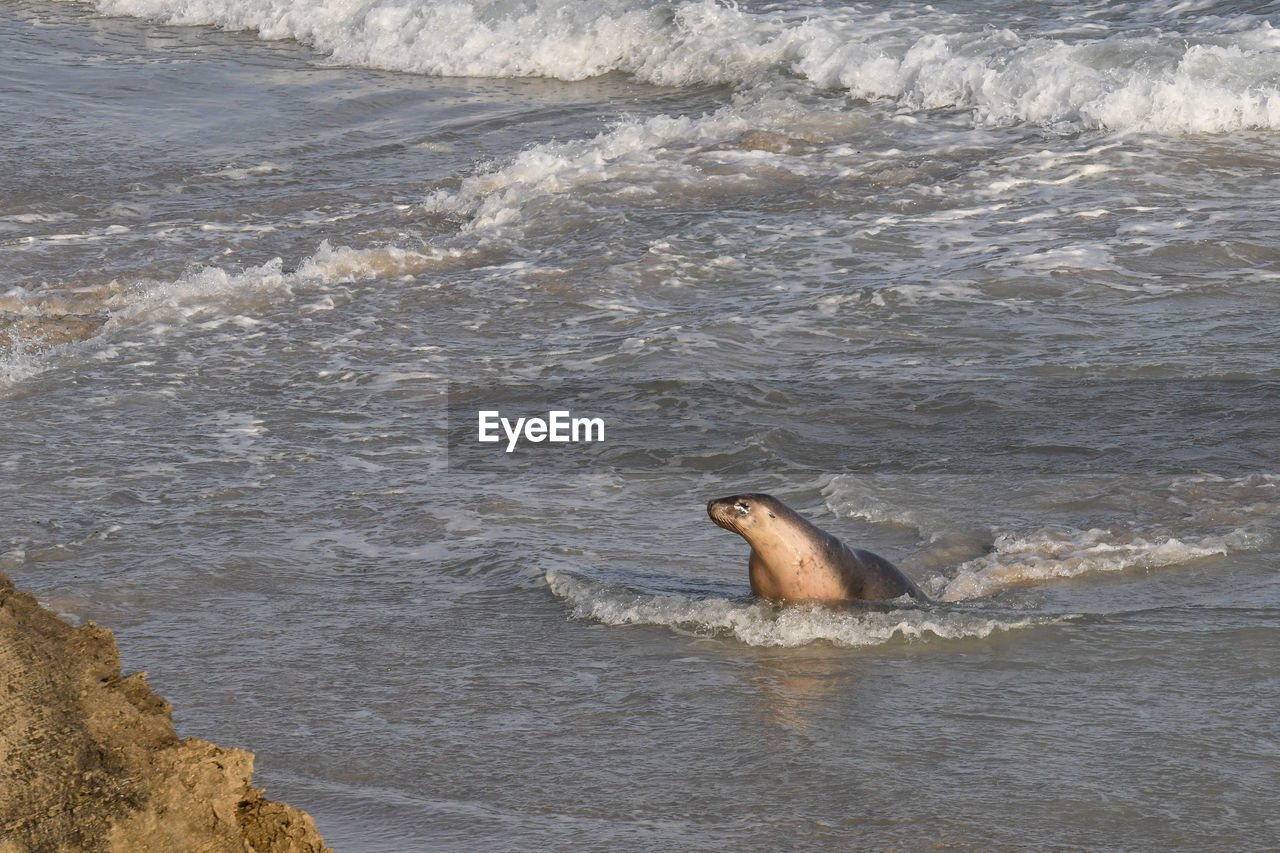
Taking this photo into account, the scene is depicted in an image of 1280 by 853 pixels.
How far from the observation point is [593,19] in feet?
61.9

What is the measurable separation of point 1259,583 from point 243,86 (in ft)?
47.3

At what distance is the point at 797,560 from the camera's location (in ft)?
17.9

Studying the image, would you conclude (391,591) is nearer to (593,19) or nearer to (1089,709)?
(1089,709)

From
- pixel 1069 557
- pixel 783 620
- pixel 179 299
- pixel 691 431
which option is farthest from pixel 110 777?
pixel 179 299

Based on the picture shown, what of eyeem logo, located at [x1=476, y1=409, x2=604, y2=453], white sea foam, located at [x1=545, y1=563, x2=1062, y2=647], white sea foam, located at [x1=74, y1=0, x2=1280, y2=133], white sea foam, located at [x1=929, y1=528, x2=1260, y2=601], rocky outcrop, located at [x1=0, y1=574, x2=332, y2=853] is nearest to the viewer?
rocky outcrop, located at [x1=0, y1=574, x2=332, y2=853]

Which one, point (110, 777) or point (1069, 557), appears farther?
point (1069, 557)

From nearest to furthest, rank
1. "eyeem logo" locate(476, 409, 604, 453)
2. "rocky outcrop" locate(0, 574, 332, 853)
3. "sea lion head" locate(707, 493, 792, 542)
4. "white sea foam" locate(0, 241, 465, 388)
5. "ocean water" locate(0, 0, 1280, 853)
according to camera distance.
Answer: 1. "rocky outcrop" locate(0, 574, 332, 853)
2. "ocean water" locate(0, 0, 1280, 853)
3. "sea lion head" locate(707, 493, 792, 542)
4. "eyeem logo" locate(476, 409, 604, 453)
5. "white sea foam" locate(0, 241, 465, 388)

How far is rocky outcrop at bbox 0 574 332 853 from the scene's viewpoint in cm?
264

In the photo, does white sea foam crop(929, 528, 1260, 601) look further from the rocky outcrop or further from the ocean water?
the rocky outcrop

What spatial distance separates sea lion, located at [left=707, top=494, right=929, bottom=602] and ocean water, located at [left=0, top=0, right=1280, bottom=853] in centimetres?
11

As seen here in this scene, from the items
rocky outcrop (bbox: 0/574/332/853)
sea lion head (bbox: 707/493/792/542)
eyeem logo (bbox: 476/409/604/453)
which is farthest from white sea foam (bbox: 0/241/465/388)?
rocky outcrop (bbox: 0/574/332/853)

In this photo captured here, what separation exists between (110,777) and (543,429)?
207 inches

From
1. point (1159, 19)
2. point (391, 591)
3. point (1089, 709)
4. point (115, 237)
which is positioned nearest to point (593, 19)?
point (1159, 19)

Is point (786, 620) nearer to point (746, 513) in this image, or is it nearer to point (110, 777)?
point (746, 513)
